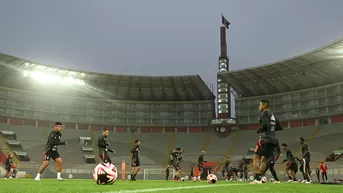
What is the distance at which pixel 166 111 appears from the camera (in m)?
63.8

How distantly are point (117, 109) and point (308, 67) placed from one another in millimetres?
32624

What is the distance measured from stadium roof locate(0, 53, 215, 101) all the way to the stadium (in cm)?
18

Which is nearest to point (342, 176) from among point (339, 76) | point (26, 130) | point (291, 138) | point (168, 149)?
point (291, 138)

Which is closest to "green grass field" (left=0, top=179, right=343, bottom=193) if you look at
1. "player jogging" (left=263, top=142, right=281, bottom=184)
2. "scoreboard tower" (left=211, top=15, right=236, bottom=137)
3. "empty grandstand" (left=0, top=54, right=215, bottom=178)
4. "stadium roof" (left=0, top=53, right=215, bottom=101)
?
"player jogging" (left=263, top=142, right=281, bottom=184)

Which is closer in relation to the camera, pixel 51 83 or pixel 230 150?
pixel 230 150

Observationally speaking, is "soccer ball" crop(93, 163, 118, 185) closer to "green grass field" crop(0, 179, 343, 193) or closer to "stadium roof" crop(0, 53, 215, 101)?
"green grass field" crop(0, 179, 343, 193)

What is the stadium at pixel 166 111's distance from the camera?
166 feet

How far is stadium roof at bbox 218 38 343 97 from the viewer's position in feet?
164

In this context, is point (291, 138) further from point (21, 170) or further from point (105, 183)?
point (105, 183)

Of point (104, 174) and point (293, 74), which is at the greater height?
point (293, 74)

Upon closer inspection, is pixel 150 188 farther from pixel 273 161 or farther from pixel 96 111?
pixel 96 111

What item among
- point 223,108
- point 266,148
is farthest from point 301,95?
point 266,148

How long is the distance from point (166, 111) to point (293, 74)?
22.7m

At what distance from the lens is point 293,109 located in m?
57.3
